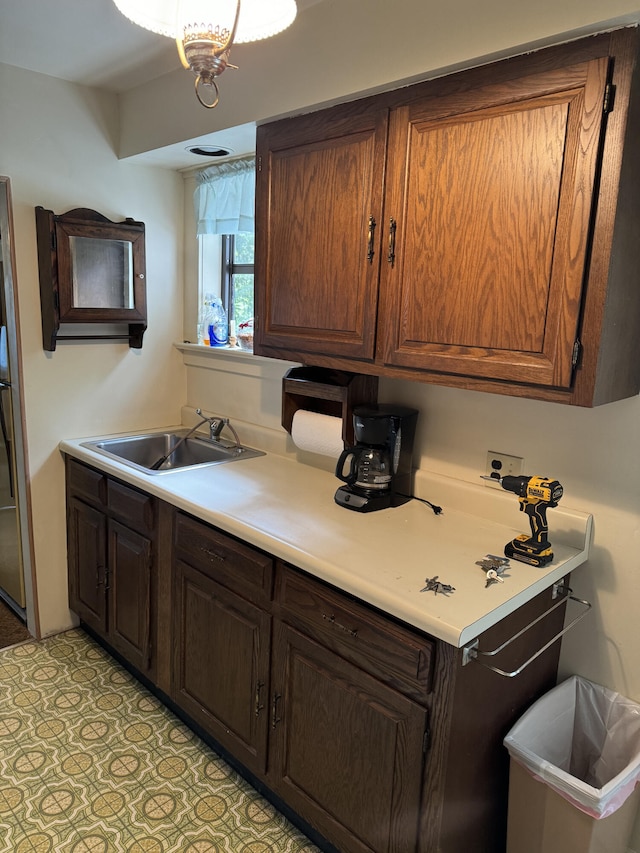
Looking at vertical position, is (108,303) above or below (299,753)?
above

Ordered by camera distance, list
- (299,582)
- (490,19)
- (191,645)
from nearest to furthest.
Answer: (490,19), (299,582), (191,645)

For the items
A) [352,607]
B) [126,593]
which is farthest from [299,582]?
[126,593]

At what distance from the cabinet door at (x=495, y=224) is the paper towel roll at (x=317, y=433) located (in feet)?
1.60

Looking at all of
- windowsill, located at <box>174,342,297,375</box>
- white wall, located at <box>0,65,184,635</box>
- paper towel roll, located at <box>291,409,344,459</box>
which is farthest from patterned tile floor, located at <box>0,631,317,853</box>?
windowsill, located at <box>174,342,297,375</box>

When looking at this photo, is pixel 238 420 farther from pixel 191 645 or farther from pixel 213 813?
pixel 213 813

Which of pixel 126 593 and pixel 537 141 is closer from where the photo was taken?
pixel 537 141

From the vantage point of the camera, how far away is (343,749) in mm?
1531

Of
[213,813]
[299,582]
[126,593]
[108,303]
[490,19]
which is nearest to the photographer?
[490,19]

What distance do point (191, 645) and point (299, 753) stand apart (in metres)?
0.55

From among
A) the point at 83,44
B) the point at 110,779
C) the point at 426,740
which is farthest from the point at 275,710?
the point at 83,44

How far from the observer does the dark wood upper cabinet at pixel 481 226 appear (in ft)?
4.17

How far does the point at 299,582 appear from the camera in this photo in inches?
62.7

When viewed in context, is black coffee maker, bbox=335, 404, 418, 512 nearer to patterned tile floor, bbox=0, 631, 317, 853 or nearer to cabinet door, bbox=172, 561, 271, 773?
cabinet door, bbox=172, 561, 271, 773

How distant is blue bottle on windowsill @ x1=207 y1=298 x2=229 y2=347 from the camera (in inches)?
110
